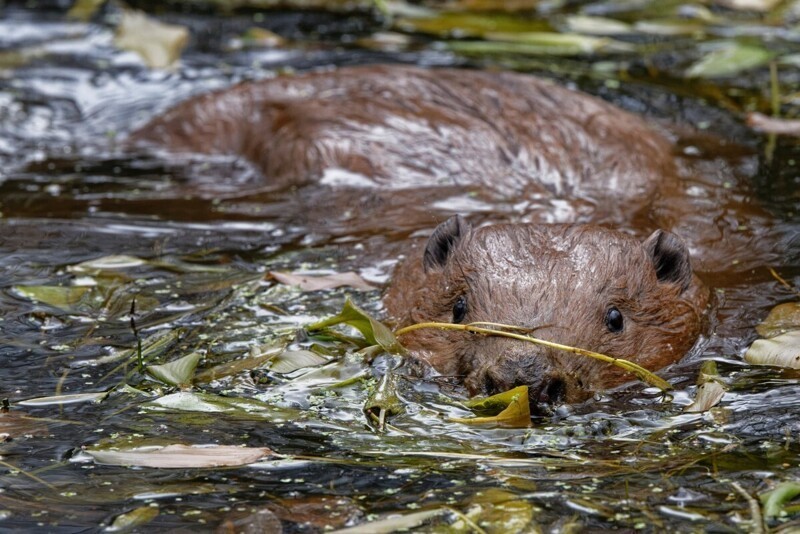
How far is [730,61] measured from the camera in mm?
9812

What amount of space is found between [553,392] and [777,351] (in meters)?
1.22

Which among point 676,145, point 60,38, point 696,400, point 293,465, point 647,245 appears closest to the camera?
point 293,465

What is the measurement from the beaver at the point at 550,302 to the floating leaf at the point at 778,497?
0.97 m

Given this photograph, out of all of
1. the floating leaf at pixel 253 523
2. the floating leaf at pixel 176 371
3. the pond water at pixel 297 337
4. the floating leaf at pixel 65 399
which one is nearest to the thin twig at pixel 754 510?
the pond water at pixel 297 337

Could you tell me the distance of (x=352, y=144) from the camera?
7.65 metres

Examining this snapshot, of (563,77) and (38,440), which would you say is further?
(563,77)

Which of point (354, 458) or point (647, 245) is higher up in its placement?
point (647, 245)

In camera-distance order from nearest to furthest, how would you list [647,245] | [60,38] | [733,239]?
1. [647,245]
2. [733,239]
3. [60,38]

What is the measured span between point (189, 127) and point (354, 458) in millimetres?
5036

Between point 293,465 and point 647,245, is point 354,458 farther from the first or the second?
point 647,245

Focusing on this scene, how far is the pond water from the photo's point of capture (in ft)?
12.9

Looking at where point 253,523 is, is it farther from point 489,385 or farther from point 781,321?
point 781,321

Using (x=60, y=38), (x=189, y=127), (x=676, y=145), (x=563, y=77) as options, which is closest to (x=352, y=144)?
(x=189, y=127)

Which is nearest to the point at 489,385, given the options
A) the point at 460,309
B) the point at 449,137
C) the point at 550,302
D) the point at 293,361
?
the point at 550,302
